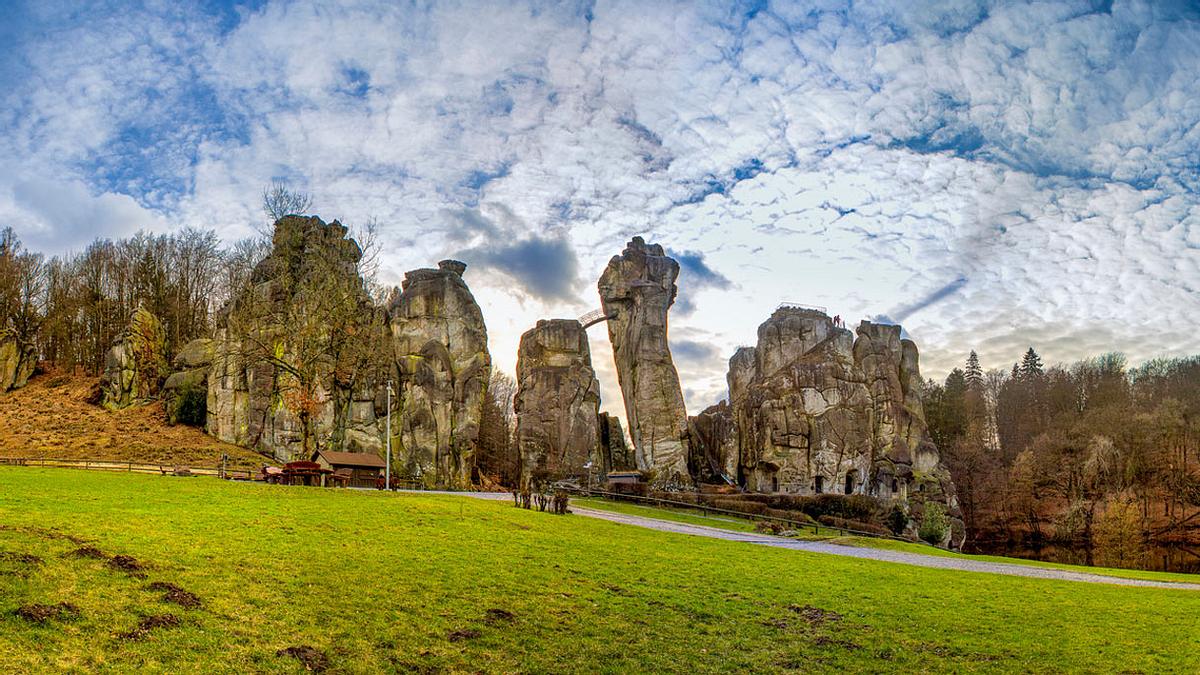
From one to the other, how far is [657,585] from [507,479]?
6865cm

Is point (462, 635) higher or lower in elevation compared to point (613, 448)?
lower

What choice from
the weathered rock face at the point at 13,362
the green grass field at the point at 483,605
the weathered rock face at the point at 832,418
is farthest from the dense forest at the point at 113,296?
the green grass field at the point at 483,605

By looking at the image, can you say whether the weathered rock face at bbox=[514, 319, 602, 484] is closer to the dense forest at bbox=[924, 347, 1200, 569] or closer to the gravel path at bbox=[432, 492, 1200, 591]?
the gravel path at bbox=[432, 492, 1200, 591]

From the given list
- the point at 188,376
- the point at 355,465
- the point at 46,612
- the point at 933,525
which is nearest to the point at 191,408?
the point at 188,376

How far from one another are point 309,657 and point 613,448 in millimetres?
70678

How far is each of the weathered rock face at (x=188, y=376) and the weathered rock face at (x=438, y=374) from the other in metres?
15.9

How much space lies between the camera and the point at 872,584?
2320cm

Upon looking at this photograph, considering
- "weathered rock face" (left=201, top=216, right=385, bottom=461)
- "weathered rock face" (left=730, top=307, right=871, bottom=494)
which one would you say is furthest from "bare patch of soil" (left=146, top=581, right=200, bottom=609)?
"weathered rock face" (left=730, top=307, right=871, bottom=494)

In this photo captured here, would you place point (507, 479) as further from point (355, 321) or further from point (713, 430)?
point (355, 321)

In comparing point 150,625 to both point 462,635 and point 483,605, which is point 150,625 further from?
point 483,605

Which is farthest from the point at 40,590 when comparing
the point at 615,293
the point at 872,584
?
the point at 615,293

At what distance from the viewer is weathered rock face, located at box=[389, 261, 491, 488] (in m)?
65.1

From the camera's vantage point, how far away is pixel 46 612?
12.5 m

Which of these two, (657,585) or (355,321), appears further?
(355,321)
